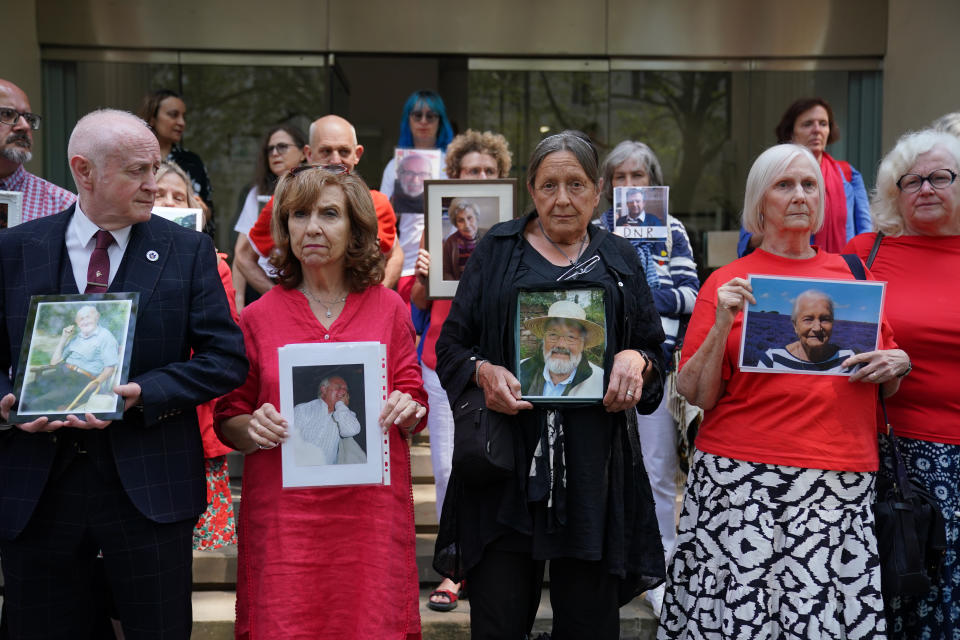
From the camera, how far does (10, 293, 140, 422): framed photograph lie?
2.73 m

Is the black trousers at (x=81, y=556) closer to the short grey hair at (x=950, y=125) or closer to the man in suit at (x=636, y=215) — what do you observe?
the man in suit at (x=636, y=215)

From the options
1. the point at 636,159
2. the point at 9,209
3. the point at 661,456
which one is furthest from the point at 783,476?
the point at 9,209

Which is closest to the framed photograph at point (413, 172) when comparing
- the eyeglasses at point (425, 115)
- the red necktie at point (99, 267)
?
the eyeglasses at point (425, 115)

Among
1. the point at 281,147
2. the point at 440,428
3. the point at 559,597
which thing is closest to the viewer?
the point at 559,597

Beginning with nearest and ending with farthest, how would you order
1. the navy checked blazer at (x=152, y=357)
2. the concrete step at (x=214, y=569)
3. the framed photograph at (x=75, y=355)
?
the framed photograph at (x=75, y=355), the navy checked blazer at (x=152, y=357), the concrete step at (x=214, y=569)

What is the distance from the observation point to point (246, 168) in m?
8.25

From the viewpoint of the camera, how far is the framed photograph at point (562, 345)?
3035 mm

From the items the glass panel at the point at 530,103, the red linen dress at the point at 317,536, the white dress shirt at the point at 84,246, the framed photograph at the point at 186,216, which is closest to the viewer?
the white dress shirt at the point at 84,246

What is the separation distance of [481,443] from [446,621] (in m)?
1.67

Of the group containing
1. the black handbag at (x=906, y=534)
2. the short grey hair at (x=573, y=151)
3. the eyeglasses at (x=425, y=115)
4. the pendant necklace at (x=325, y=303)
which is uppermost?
the eyeglasses at (x=425, y=115)

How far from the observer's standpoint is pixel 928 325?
11.5 feet

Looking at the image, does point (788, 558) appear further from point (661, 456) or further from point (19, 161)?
point (19, 161)

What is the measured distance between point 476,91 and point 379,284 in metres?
5.33

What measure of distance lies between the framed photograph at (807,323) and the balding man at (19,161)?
112 inches
